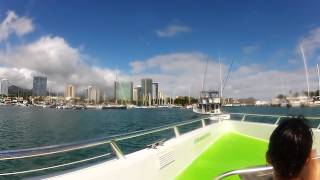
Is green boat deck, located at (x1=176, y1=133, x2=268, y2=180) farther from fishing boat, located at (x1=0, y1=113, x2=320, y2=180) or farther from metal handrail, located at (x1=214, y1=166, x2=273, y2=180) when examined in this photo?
metal handrail, located at (x1=214, y1=166, x2=273, y2=180)

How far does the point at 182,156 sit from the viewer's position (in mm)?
6434

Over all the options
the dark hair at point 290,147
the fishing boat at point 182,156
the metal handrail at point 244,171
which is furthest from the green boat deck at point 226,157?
the dark hair at point 290,147

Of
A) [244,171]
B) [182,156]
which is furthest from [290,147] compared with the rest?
[182,156]

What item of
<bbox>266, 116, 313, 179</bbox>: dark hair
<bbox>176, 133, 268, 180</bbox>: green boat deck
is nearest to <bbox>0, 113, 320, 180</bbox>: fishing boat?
<bbox>176, 133, 268, 180</bbox>: green boat deck

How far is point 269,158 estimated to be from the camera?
182 cm

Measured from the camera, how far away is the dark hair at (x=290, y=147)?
5.55ft

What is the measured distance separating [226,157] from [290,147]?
6515 millimetres

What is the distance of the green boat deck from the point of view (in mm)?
6320

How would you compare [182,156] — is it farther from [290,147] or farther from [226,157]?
[290,147]

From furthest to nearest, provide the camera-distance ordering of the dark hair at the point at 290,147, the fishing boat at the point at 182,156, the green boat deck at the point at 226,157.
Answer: the green boat deck at the point at 226,157 → the fishing boat at the point at 182,156 → the dark hair at the point at 290,147

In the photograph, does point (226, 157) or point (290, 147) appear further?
point (226, 157)

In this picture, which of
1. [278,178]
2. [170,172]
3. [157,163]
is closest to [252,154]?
[170,172]

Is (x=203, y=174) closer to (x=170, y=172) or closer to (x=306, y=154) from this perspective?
(x=170, y=172)

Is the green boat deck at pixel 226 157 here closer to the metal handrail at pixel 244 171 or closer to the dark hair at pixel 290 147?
the metal handrail at pixel 244 171
